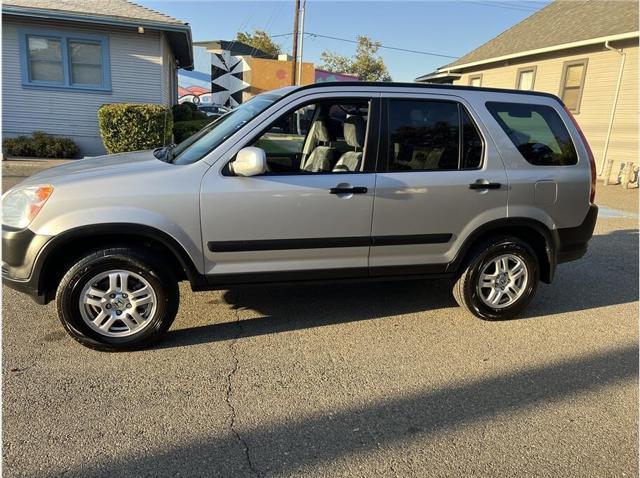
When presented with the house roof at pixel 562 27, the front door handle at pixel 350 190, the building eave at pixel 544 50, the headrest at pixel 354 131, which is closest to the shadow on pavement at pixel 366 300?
the front door handle at pixel 350 190

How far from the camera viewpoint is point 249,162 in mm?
3346

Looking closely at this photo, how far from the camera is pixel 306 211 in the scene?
142 inches

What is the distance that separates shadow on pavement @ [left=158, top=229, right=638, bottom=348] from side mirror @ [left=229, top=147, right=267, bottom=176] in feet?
3.06

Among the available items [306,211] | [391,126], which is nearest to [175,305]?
[306,211]

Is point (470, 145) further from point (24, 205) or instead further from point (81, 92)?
point (81, 92)

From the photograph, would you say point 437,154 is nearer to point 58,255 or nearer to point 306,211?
point 306,211

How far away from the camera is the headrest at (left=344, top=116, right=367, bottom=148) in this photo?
390 centimetres

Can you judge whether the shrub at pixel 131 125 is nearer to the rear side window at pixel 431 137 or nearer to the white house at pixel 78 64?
the white house at pixel 78 64

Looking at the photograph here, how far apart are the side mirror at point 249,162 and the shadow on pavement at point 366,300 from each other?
3.06 ft

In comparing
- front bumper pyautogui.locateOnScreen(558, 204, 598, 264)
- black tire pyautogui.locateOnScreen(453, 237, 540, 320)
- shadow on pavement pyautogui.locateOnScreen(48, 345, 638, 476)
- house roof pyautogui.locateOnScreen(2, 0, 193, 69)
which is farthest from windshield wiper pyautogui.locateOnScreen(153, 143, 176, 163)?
house roof pyautogui.locateOnScreen(2, 0, 193, 69)

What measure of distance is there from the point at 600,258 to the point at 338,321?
169 inches

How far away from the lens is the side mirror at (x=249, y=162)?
3.34 m

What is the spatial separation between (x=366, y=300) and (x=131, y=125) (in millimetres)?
9650

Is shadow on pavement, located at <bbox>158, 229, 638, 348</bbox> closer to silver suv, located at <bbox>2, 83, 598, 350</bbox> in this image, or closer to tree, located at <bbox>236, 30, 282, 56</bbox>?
silver suv, located at <bbox>2, 83, 598, 350</bbox>
